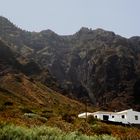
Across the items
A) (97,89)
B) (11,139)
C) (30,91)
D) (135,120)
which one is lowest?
(11,139)

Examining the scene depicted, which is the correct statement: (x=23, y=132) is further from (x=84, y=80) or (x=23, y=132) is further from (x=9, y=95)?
(x=84, y=80)

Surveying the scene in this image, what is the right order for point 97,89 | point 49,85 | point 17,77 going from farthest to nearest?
point 97,89 → point 49,85 → point 17,77

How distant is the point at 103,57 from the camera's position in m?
193

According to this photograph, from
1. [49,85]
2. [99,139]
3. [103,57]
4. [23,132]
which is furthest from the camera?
[103,57]

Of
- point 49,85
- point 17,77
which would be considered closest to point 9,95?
point 17,77

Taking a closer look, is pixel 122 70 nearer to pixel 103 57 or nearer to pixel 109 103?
pixel 103 57

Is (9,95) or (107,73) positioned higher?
(107,73)

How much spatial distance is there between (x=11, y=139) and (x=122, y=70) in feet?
567

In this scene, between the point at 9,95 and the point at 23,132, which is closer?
the point at 23,132

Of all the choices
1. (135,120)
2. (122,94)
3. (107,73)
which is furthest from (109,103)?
(135,120)

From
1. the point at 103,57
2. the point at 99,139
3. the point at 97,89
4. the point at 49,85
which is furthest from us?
the point at 103,57

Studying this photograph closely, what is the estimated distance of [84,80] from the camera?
198875mm

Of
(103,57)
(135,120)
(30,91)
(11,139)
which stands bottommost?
(11,139)

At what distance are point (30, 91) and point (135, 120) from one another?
107 ft
